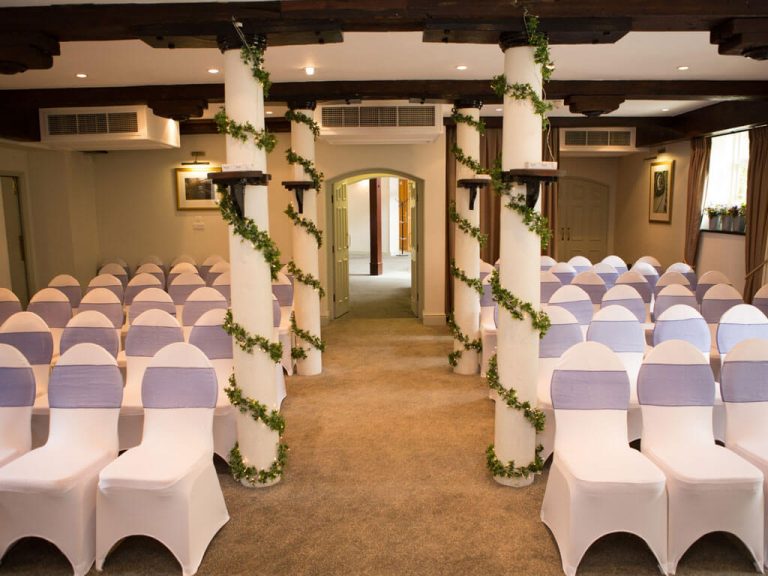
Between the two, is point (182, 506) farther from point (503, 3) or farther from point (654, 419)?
point (503, 3)

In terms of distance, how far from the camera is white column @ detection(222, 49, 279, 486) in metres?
4.54

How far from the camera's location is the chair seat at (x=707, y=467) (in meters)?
3.54

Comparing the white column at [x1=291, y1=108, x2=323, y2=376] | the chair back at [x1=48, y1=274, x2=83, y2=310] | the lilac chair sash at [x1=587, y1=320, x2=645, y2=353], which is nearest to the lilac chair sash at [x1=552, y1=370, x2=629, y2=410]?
the lilac chair sash at [x1=587, y1=320, x2=645, y2=353]

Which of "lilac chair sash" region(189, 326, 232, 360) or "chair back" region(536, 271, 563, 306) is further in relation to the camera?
"chair back" region(536, 271, 563, 306)

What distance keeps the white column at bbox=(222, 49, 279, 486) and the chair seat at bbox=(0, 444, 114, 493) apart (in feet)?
3.47

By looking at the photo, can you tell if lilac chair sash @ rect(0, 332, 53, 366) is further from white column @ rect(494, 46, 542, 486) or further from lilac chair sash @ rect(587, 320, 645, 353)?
lilac chair sash @ rect(587, 320, 645, 353)

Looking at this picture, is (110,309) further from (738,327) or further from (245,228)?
(738,327)

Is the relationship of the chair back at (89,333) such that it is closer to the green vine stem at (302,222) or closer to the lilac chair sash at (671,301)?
the green vine stem at (302,222)

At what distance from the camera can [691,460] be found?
374 centimetres

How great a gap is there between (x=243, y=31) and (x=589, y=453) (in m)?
3.64

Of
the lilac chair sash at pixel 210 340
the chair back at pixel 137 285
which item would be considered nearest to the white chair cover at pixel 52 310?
the chair back at pixel 137 285

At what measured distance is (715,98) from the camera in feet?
26.0

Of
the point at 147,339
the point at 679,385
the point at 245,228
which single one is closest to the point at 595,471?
the point at 679,385

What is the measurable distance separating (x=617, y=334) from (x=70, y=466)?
4151mm
